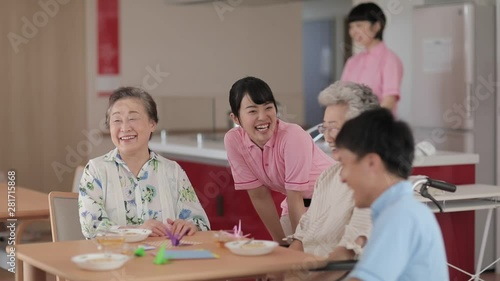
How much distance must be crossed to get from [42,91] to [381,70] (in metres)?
3.14

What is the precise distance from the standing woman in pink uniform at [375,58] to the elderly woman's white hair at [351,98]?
2.63 meters

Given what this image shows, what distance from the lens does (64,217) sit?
380cm

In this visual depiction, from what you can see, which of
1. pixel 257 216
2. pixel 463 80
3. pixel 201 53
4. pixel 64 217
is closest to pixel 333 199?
pixel 64 217

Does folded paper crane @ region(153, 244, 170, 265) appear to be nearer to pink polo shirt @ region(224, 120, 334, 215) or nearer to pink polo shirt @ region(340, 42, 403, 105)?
pink polo shirt @ region(224, 120, 334, 215)

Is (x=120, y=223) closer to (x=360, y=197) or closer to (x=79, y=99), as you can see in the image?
(x=360, y=197)

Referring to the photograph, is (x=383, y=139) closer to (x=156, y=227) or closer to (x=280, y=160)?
(x=156, y=227)

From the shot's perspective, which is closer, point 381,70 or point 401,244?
point 401,244

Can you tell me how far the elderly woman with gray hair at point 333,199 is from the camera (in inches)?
125

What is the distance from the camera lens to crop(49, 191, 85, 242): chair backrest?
3.77 metres

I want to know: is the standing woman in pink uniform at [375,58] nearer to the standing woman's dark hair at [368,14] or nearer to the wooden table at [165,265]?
the standing woman's dark hair at [368,14]

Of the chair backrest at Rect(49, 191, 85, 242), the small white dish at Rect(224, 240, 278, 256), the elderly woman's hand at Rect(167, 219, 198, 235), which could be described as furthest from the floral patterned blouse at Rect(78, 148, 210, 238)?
the small white dish at Rect(224, 240, 278, 256)

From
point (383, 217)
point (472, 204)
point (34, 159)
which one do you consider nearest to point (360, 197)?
point (383, 217)

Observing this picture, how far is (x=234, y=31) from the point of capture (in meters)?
8.69

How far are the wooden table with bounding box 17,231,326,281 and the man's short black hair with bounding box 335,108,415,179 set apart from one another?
0.48 meters
